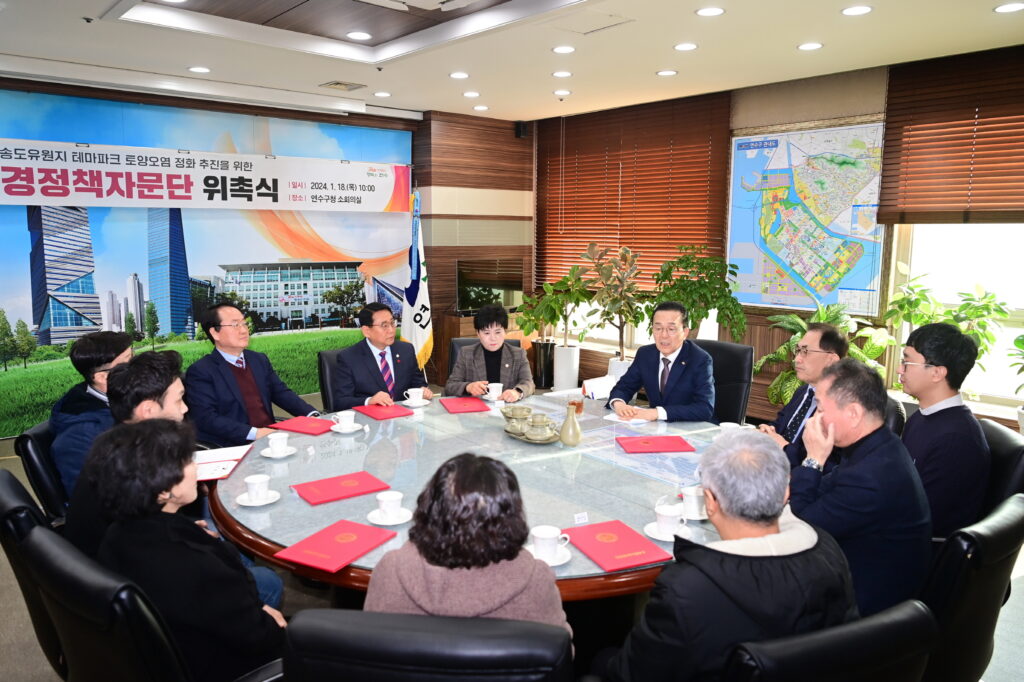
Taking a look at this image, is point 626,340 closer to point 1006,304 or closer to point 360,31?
point 1006,304

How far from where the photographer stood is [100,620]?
4.48ft

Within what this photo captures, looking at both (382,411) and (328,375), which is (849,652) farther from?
(328,375)

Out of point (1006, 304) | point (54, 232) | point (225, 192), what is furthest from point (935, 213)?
point (54, 232)

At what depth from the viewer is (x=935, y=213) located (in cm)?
484

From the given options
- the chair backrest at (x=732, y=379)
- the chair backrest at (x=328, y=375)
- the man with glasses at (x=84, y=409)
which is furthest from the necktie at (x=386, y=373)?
the chair backrest at (x=732, y=379)

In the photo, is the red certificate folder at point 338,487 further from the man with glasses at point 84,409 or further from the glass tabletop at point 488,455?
the man with glasses at point 84,409

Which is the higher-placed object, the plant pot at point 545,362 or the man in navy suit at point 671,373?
the man in navy suit at point 671,373

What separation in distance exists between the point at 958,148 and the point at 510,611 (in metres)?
4.84

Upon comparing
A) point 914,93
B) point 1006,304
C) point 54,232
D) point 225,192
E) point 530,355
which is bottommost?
point 530,355

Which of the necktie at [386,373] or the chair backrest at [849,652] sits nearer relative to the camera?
the chair backrest at [849,652]

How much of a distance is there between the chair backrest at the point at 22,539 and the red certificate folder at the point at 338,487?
723mm

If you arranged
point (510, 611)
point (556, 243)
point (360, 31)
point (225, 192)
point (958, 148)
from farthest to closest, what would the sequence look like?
point (556, 243)
point (225, 192)
point (958, 148)
point (360, 31)
point (510, 611)

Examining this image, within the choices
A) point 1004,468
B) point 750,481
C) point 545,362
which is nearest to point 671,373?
point 1004,468

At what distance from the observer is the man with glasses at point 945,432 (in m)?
2.31
